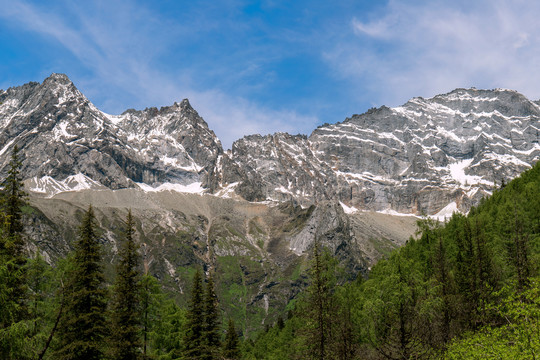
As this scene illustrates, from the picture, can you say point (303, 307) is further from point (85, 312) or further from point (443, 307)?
point (85, 312)

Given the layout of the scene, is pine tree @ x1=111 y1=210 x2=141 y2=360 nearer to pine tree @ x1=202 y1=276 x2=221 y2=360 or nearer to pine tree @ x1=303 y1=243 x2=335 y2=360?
pine tree @ x1=202 y1=276 x2=221 y2=360

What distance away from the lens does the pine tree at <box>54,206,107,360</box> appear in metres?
27.8

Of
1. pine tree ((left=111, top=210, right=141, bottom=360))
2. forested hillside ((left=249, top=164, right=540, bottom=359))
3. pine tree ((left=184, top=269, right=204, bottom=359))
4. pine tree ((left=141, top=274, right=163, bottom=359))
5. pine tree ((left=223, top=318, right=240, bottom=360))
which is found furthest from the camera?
pine tree ((left=223, top=318, right=240, bottom=360))

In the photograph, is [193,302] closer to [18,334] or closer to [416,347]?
[416,347]

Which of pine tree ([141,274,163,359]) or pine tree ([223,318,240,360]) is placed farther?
pine tree ([223,318,240,360])

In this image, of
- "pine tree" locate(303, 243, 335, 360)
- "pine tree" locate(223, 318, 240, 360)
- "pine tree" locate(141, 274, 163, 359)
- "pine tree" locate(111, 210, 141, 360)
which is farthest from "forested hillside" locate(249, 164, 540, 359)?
→ "pine tree" locate(223, 318, 240, 360)

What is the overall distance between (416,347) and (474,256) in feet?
77.0

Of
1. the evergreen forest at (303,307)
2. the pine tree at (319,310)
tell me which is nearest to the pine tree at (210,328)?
the evergreen forest at (303,307)

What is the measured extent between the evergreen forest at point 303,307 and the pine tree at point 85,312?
0.21ft

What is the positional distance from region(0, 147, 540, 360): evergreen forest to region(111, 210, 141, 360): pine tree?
0.28 ft

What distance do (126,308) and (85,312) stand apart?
5067 mm

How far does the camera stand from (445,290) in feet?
141

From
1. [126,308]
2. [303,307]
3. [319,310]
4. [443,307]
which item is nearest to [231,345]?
[303,307]

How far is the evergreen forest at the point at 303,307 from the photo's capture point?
62.3 ft
